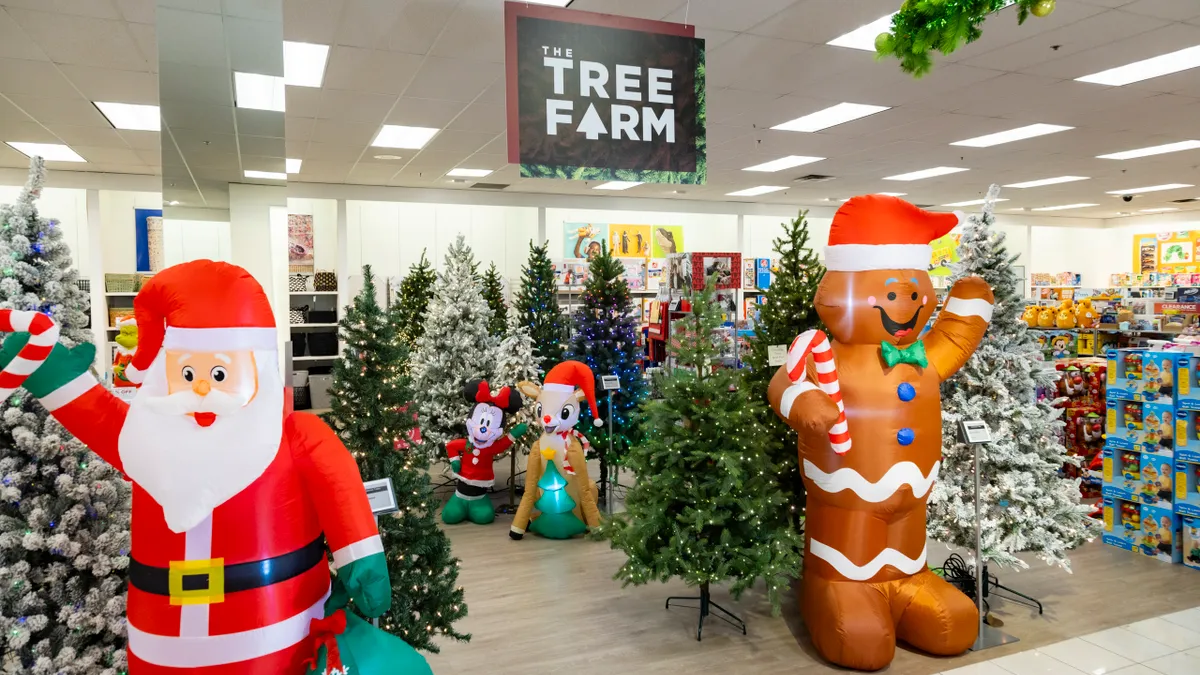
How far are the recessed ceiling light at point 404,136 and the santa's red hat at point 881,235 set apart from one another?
17.0 ft

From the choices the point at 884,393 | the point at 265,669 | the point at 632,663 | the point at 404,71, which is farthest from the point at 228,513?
the point at 404,71

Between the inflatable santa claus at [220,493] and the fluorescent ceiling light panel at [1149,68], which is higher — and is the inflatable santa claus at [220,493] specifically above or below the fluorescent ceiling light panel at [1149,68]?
below

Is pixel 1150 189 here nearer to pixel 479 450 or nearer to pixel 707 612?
pixel 479 450

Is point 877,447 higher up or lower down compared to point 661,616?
higher up

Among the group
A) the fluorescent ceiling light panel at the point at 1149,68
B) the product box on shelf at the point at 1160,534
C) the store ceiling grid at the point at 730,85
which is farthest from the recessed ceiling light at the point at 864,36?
the product box on shelf at the point at 1160,534

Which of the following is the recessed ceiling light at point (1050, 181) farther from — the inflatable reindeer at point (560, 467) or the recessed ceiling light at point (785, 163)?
the inflatable reindeer at point (560, 467)

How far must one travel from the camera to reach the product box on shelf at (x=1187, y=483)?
192 inches

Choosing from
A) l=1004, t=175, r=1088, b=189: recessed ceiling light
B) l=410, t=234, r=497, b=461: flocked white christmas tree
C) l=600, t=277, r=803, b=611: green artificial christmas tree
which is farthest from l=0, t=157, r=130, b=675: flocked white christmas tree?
l=1004, t=175, r=1088, b=189: recessed ceiling light

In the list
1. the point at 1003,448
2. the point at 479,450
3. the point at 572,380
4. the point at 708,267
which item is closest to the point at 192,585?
the point at 572,380

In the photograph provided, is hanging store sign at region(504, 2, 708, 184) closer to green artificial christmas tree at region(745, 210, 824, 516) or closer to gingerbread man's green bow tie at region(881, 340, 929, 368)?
gingerbread man's green bow tie at region(881, 340, 929, 368)

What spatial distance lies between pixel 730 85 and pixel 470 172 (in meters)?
5.15

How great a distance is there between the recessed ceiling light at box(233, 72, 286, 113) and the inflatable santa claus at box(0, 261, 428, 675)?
2.32 ft

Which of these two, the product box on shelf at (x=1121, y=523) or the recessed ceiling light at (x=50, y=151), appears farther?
the recessed ceiling light at (x=50, y=151)

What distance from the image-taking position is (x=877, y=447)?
351cm
